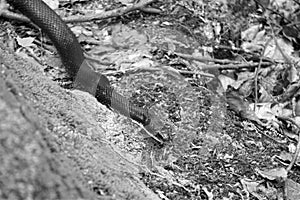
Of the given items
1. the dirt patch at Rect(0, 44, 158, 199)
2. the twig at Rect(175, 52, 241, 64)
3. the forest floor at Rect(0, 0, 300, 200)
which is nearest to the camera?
the dirt patch at Rect(0, 44, 158, 199)

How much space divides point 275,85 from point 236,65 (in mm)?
A: 375

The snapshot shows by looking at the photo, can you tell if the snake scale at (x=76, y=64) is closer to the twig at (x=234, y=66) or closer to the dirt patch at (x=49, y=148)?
the dirt patch at (x=49, y=148)

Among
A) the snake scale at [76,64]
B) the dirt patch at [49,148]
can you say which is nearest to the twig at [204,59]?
the snake scale at [76,64]

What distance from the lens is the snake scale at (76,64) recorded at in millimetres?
2781

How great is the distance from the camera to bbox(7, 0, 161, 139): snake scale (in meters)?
2.78

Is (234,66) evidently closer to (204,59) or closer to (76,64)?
(204,59)

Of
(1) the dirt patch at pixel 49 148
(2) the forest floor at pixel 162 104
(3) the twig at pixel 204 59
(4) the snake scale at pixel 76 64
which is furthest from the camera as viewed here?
(3) the twig at pixel 204 59

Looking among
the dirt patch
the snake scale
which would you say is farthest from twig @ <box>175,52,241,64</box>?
the dirt patch

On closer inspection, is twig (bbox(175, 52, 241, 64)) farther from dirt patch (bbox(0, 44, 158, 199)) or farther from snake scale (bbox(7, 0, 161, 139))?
dirt patch (bbox(0, 44, 158, 199))

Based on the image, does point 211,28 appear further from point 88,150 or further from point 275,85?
point 88,150

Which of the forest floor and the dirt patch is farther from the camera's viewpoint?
the forest floor

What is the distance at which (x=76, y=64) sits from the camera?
3316 mm

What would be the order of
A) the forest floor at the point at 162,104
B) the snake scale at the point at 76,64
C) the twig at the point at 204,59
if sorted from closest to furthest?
the forest floor at the point at 162,104
the snake scale at the point at 76,64
the twig at the point at 204,59

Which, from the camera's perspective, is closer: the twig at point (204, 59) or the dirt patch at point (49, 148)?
the dirt patch at point (49, 148)
